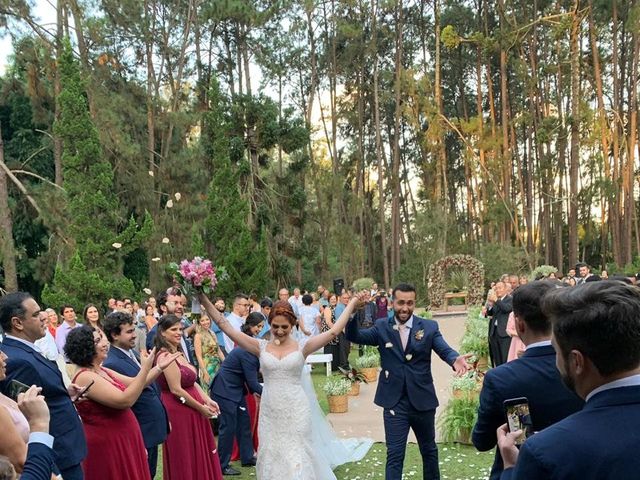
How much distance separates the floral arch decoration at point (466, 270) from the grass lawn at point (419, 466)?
74.0 ft

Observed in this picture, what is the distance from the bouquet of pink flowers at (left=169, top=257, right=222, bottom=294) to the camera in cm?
479

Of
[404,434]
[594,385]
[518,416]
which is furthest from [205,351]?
[594,385]

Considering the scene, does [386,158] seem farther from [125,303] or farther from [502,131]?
[125,303]

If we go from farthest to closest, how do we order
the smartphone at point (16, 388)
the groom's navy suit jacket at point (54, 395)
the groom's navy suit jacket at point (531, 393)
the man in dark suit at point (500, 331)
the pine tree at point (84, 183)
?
the pine tree at point (84, 183), the man in dark suit at point (500, 331), the groom's navy suit jacket at point (54, 395), the smartphone at point (16, 388), the groom's navy suit jacket at point (531, 393)

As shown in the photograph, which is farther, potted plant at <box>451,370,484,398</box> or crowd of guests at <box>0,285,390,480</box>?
potted plant at <box>451,370,484,398</box>

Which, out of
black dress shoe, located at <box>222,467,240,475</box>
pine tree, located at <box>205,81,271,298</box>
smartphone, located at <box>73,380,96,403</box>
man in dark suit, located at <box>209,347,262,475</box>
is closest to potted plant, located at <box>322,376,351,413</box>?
man in dark suit, located at <box>209,347,262,475</box>

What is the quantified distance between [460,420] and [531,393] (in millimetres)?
4960

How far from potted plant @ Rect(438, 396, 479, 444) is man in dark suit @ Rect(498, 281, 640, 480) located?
229 inches

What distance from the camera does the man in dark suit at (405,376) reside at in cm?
519

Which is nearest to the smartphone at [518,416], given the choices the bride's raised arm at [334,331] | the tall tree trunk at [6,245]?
the bride's raised arm at [334,331]

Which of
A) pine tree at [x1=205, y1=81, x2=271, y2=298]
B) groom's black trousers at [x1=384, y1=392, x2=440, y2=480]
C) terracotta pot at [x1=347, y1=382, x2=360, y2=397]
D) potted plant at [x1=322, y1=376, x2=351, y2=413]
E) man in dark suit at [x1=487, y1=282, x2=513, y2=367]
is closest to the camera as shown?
groom's black trousers at [x1=384, y1=392, x2=440, y2=480]

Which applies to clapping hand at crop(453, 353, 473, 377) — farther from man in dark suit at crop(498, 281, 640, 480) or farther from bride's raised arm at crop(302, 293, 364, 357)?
man in dark suit at crop(498, 281, 640, 480)

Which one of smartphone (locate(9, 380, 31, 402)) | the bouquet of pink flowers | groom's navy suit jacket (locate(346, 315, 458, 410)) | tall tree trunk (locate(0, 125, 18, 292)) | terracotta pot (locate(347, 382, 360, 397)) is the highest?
tall tree trunk (locate(0, 125, 18, 292))

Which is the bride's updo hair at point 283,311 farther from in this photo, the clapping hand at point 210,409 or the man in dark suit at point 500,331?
the man in dark suit at point 500,331
